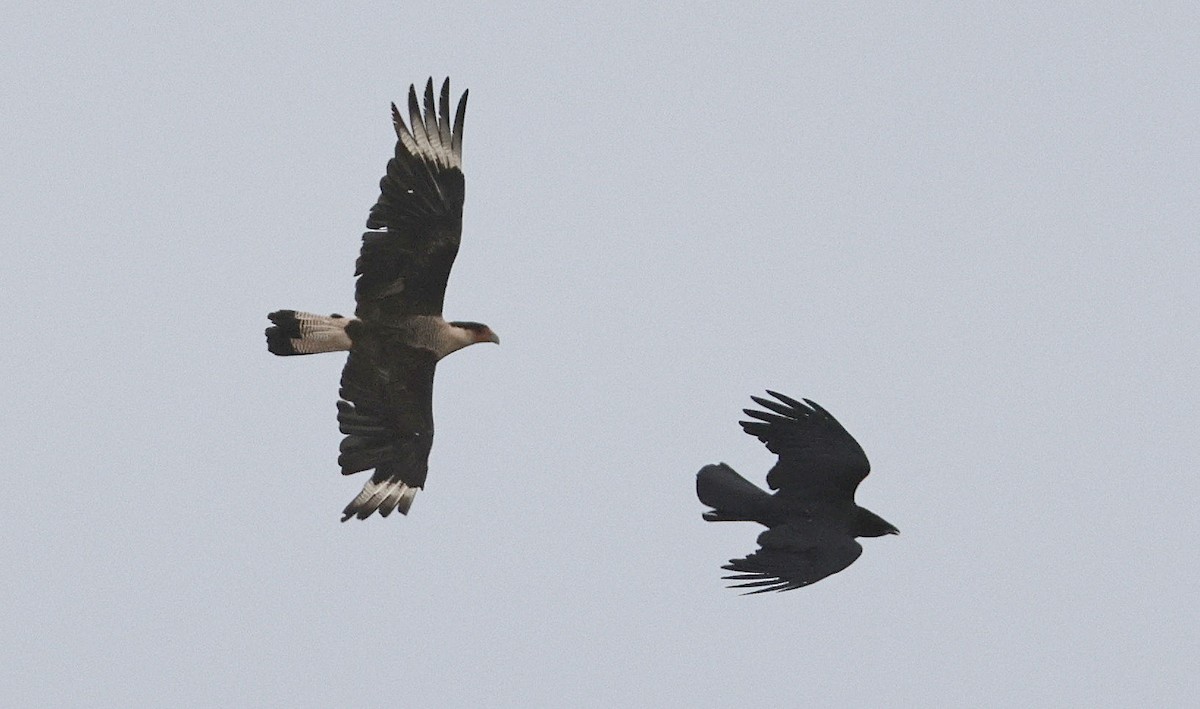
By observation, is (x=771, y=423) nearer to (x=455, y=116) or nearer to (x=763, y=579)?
(x=763, y=579)

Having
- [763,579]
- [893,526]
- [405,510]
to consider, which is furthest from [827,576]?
[405,510]

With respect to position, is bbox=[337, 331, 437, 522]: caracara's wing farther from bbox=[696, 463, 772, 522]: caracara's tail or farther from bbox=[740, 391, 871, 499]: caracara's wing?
bbox=[740, 391, 871, 499]: caracara's wing

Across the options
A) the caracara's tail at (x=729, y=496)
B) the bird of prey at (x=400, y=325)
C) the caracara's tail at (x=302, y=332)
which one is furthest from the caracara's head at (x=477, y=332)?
the caracara's tail at (x=729, y=496)

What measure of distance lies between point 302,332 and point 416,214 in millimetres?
1085

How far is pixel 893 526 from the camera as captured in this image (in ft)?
40.4

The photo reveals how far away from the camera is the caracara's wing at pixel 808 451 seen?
461 inches

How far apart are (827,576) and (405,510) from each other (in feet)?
10.9

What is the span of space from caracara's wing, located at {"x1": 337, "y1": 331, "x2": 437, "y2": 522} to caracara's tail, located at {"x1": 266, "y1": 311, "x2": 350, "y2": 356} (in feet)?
0.94

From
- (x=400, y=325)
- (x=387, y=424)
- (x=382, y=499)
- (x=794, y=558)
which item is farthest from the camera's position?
(x=387, y=424)

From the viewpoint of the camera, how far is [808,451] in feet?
38.6

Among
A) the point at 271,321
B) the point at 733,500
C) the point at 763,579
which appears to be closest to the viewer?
the point at 763,579

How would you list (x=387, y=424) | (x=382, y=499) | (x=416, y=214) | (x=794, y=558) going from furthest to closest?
1. (x=387, y=424)
2. (x=382, y=499)
3. (x=416, y=214)
4. (x=794, y=558)

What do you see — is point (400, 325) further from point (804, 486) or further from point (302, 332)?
point (804, 486)

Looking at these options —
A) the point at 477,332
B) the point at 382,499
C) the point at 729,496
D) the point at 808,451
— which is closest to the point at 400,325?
the point at 477,332
